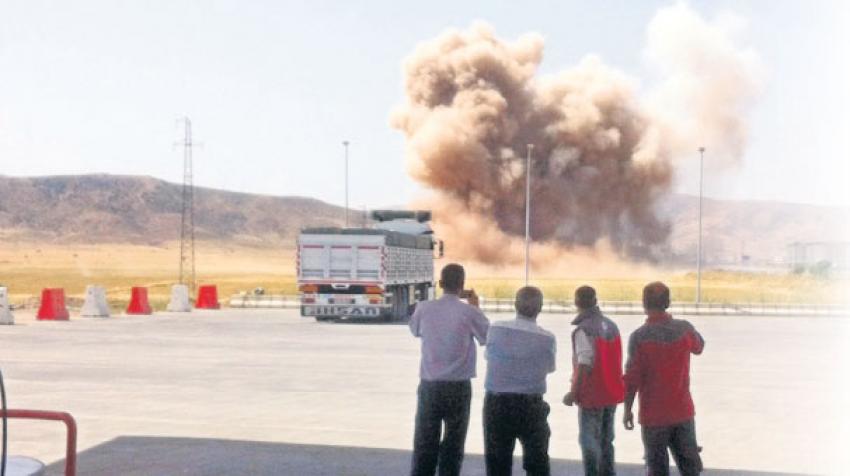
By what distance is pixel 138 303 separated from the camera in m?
35.8

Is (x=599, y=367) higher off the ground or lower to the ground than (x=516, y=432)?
higher

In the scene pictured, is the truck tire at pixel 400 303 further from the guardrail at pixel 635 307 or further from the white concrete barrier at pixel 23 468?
the white concrete barrier at pixel 23 468

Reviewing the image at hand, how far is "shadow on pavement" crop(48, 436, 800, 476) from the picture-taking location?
32.6 feet

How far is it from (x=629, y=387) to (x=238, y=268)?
388 feet

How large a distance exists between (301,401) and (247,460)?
170 inches

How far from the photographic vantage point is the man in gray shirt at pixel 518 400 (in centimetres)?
774

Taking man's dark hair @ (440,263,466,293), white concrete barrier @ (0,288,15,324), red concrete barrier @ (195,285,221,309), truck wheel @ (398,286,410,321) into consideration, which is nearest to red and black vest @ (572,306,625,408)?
man's dark hair @ (440,263,466,293)

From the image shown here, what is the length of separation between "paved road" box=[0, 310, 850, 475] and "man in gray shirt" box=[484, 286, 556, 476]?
2.16 meters

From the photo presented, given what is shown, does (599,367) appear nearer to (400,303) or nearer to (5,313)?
(5,313)

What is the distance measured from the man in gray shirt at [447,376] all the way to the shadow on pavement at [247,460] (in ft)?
5.24

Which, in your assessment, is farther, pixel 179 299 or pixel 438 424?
pixel 179 299

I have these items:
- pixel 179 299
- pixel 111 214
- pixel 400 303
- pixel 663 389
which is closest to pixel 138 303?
pixel 179 299

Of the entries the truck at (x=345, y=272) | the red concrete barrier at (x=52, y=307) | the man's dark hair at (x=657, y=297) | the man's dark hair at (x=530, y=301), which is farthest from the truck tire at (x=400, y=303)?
the man's dark hair at (x=657, y=297)

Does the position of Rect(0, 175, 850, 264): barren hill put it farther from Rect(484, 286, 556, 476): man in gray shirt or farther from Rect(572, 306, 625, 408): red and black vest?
Rect(484, 286, 556, 476): man in gray shirt
